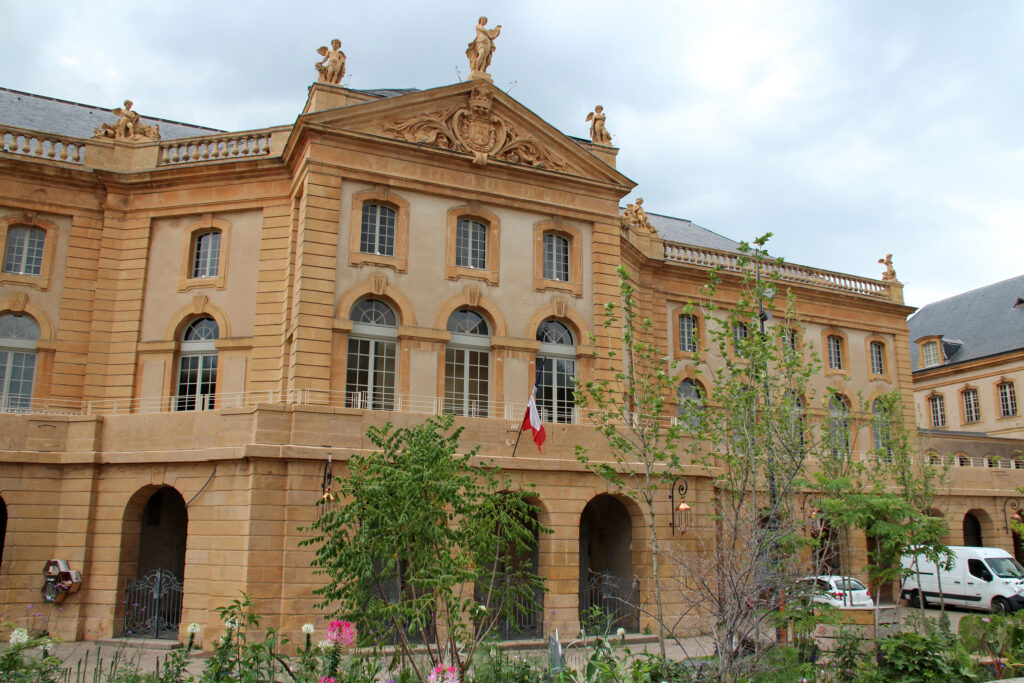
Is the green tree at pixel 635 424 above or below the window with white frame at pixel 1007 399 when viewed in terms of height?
below

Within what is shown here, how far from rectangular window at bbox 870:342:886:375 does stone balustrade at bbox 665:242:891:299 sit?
2158mm

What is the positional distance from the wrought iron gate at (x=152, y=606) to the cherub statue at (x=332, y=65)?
1419cm

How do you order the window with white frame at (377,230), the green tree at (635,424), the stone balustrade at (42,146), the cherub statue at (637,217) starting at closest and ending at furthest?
the green tree at (635,424) → the window with white frame at (377,230) → the stone balustrade at (42,146) → the cherub statue at (637,217)

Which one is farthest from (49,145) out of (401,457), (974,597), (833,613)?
(974,597)

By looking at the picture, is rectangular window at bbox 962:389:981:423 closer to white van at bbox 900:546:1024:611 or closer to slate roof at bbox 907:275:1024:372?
slate roof at bbox 907:275:1024:372

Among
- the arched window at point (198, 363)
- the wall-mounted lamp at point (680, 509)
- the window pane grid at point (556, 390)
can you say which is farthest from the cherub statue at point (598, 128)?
the arched window at point (198, 363)

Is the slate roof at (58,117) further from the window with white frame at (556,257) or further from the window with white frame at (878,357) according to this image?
the window with white frame at (878,357)

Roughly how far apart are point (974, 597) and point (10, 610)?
88.9 feet

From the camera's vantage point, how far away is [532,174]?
86.1 ft

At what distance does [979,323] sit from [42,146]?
158 ft

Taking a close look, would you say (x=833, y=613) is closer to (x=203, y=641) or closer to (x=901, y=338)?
(x=203, y=641)

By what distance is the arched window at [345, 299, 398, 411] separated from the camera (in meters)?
23.3

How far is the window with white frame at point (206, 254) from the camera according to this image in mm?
25828

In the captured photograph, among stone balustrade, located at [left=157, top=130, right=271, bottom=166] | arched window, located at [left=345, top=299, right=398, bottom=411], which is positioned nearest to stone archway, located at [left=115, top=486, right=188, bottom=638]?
arched window, located at [left=345, top=299, right=398, bottom=411]
